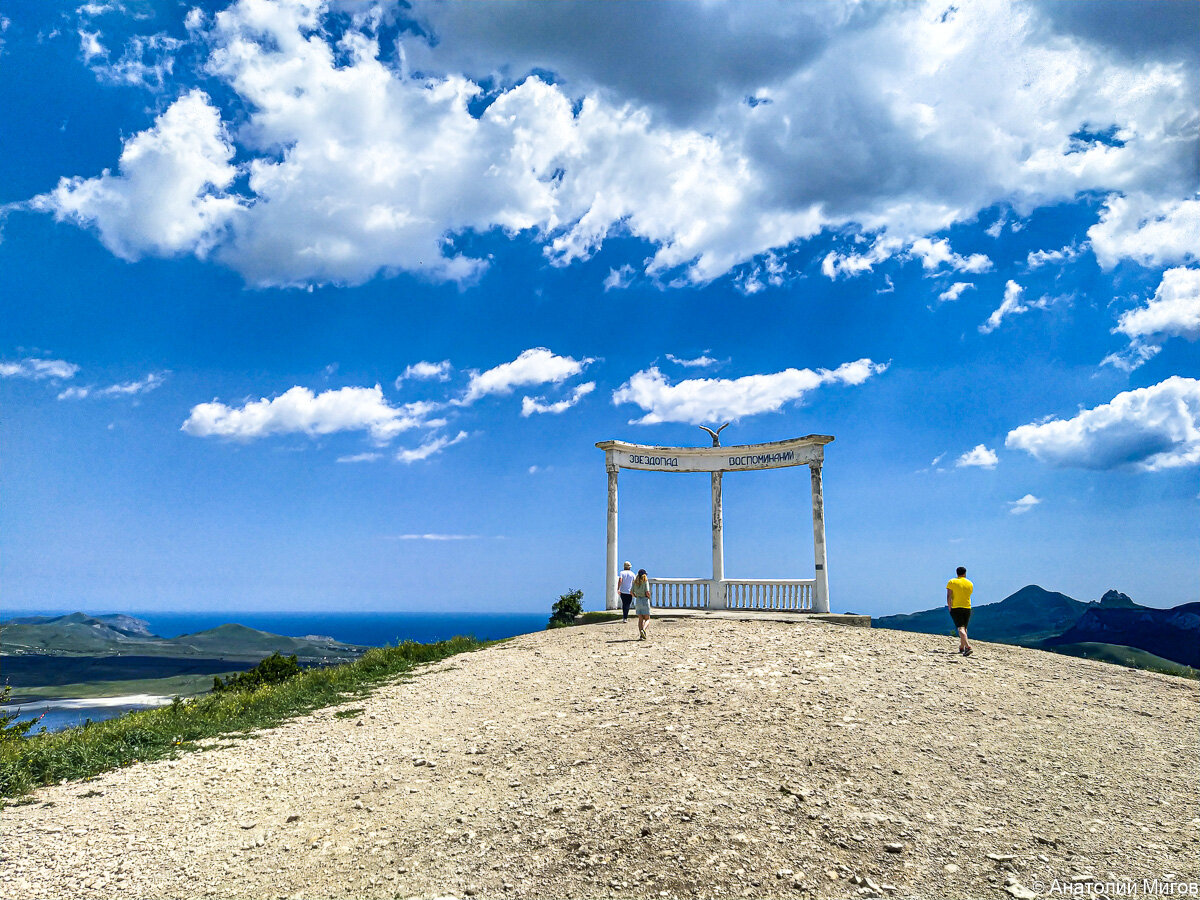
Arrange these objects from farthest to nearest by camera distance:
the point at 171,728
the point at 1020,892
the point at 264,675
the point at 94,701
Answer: the point at 94,701 < the point at 264,675 < the point at 171,728 < the point at 1020,892

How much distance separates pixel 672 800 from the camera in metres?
7.30

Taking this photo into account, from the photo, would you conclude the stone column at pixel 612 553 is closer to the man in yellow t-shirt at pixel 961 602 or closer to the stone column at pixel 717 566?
the stone column at pixel 717 566

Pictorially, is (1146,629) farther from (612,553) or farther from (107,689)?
(107,689)

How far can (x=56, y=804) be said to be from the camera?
27.6 feet

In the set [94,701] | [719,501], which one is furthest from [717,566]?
[94,701]

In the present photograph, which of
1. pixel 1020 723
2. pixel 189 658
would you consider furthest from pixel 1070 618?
pixel 189 658

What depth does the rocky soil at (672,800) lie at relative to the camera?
623 cm

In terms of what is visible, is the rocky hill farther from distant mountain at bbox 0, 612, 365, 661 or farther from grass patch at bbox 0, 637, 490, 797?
distant mountain at bbox 0, 612, 365, 661

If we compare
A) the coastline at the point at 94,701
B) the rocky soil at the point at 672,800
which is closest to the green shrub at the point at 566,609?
the rocky soil at the point at 672,800

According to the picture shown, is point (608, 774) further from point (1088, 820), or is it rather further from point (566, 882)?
point (1088, 820)

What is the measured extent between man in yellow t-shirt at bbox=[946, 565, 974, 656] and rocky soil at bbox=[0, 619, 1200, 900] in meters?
2.49

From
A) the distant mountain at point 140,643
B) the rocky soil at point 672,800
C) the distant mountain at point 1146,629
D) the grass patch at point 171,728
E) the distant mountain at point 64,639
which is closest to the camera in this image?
the rocky soil at point 672,800

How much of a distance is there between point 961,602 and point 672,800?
10.8m

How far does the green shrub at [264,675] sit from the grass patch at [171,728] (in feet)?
2.01
